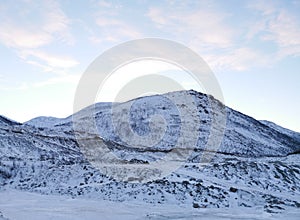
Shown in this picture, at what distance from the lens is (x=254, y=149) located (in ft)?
239

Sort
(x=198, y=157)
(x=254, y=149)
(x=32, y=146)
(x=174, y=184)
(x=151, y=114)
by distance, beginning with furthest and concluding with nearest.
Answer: (x=151, y=114), (x=254, y=149), (x=198, y=157), (x=32, y=146), (x=174, y=184)

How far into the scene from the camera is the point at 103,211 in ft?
48.7

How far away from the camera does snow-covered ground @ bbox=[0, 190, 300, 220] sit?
1330 cm

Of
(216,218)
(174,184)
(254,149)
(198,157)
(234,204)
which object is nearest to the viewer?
(216,218)

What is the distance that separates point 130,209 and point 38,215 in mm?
4471

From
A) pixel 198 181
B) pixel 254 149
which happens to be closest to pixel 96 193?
pixel 198 181

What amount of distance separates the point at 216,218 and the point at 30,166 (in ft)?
55.9

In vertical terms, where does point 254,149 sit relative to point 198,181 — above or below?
above

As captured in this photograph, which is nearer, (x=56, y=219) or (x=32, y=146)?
(x=56, y=219)

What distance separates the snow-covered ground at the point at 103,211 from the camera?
43.6 ft

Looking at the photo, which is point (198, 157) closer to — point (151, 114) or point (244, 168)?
point (244, 168)

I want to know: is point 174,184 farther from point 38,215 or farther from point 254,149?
point 254,149

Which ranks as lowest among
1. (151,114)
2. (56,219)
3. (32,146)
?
(56,219)

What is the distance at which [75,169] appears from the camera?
24.7 metres
